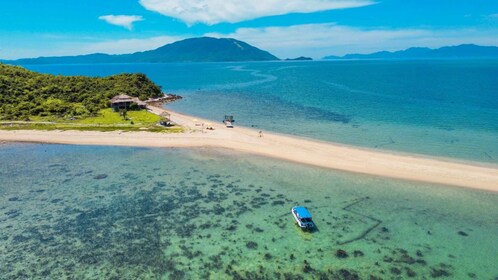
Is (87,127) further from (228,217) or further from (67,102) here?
(228,217)

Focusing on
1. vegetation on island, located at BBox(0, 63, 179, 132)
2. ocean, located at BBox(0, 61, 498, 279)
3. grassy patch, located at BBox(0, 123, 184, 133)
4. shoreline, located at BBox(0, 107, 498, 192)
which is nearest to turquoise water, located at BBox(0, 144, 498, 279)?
ocean, located at BBox(0, 61, 498, 279)

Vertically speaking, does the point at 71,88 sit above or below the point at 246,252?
above

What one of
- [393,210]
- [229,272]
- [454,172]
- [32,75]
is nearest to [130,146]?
[229,272]

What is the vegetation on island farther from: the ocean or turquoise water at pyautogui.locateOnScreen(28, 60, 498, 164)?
turquoise water at pyautogui.locateOnScreen(28, 60, 498, 164)

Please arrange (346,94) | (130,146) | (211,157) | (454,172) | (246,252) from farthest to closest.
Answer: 1. (346,94)
2. (130,146)
3. (211,157)
4. (454,172)
5. (246,252)

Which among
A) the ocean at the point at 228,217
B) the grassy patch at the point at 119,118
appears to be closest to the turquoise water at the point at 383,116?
the ocean at the point at 228,217

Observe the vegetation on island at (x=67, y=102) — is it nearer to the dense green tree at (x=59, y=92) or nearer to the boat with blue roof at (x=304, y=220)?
the dense green tree at (x=59, y=92)

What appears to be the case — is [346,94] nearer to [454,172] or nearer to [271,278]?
[454,172]
